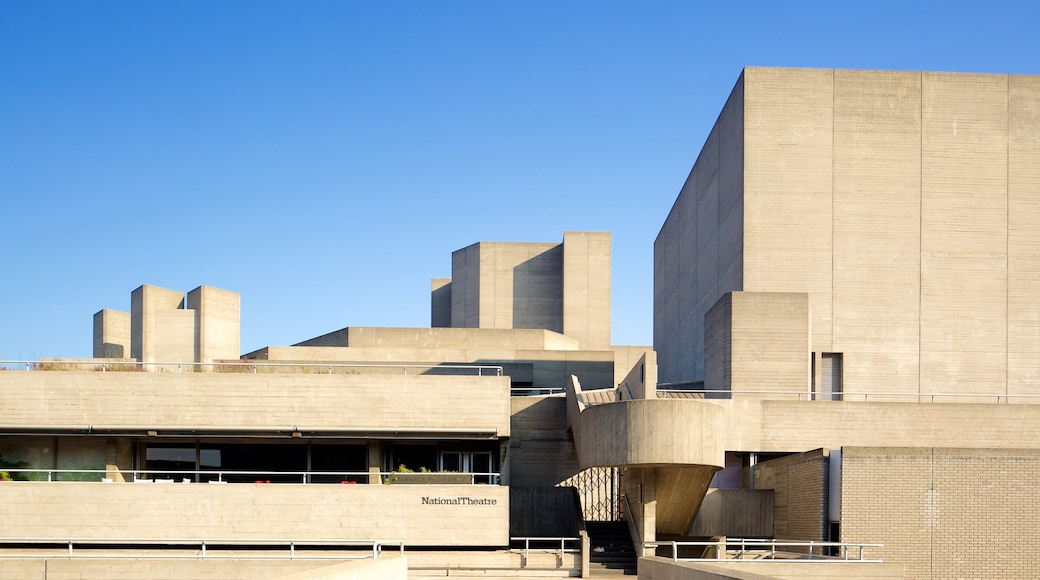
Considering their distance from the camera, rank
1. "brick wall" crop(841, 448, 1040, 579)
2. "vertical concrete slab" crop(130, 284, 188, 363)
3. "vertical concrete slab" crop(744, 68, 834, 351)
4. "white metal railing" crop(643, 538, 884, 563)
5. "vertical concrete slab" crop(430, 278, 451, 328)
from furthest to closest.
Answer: "vertical concrete slab" crop(430, 278, 451, 328) < "vertical concrete slab" crop(130, 284, 188, 363) < "vertical concrete slab" crop(744, 68, 834, 351) < "brick wall" crop(841, 448, 1040, 579) < "white metal railing" crop(643, 538, 884, 563)

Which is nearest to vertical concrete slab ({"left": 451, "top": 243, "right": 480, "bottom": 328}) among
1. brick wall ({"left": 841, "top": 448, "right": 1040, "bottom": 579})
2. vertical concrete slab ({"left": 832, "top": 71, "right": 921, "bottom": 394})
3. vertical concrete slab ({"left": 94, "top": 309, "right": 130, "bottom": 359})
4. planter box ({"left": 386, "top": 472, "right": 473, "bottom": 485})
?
vertical concrete slab ({"left": 94, "top": 309, "right": 130, "bottom": 359})

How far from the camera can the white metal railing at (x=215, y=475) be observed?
30875 mm

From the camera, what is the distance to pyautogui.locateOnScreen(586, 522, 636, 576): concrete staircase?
29938mm

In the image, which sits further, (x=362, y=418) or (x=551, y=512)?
(x=551, y=512)

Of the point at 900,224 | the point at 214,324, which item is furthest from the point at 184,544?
the point at 900,224

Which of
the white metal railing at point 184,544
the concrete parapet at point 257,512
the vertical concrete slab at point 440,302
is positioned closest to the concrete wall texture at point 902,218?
the concrete parapet at point 257,512

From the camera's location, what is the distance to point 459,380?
3172 centimetres

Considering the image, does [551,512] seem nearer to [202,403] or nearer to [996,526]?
[202,403]

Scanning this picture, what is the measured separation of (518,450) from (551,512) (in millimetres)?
2724

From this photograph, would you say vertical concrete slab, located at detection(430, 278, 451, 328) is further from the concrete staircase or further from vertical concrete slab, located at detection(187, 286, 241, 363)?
the concrete staircase

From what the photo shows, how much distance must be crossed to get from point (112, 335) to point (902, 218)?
38974mm

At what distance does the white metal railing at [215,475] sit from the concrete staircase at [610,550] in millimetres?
3669

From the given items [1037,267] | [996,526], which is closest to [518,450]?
[996,526]

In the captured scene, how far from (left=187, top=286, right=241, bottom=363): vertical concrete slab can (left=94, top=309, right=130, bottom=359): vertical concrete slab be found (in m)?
7.37
